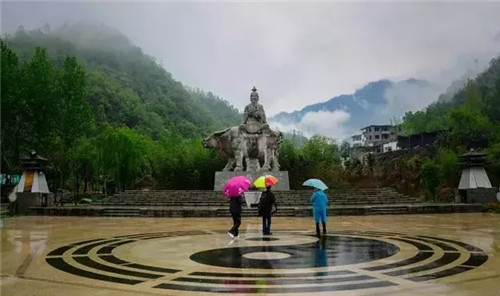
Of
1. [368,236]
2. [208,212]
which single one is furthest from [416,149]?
[368,236]

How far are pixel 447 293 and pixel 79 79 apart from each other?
33.1 meters

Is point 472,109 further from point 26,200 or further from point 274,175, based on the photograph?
point 26,200

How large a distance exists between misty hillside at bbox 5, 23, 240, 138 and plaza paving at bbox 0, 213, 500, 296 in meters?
43.1

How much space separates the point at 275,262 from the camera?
805cm

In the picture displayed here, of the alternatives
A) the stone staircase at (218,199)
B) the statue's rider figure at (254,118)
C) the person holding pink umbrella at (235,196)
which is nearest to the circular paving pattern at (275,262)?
the person holding pink umbrella at (235,196)

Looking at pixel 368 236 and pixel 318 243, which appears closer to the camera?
pixel 318 243

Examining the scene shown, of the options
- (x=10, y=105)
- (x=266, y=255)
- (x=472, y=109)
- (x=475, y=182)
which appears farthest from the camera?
(x=472, y=109)

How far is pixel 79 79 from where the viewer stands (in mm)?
34656

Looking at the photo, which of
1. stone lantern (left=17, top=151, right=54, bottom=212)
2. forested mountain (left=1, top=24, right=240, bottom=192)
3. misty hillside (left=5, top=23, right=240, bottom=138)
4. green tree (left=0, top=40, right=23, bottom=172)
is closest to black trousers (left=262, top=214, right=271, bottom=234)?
stone lantern (left=17, top=151, right=54, bottom=212)

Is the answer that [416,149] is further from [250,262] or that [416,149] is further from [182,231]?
[250,262]

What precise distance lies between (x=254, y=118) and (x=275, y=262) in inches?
824

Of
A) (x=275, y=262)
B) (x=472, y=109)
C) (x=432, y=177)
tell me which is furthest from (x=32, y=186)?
(x=472, y=109)

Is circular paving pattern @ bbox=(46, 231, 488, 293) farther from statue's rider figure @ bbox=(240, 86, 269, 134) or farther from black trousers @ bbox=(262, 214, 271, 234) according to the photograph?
statue's rider figure @ bbox=(240, 86, 269, 134)

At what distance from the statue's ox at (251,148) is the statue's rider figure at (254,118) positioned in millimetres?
246
